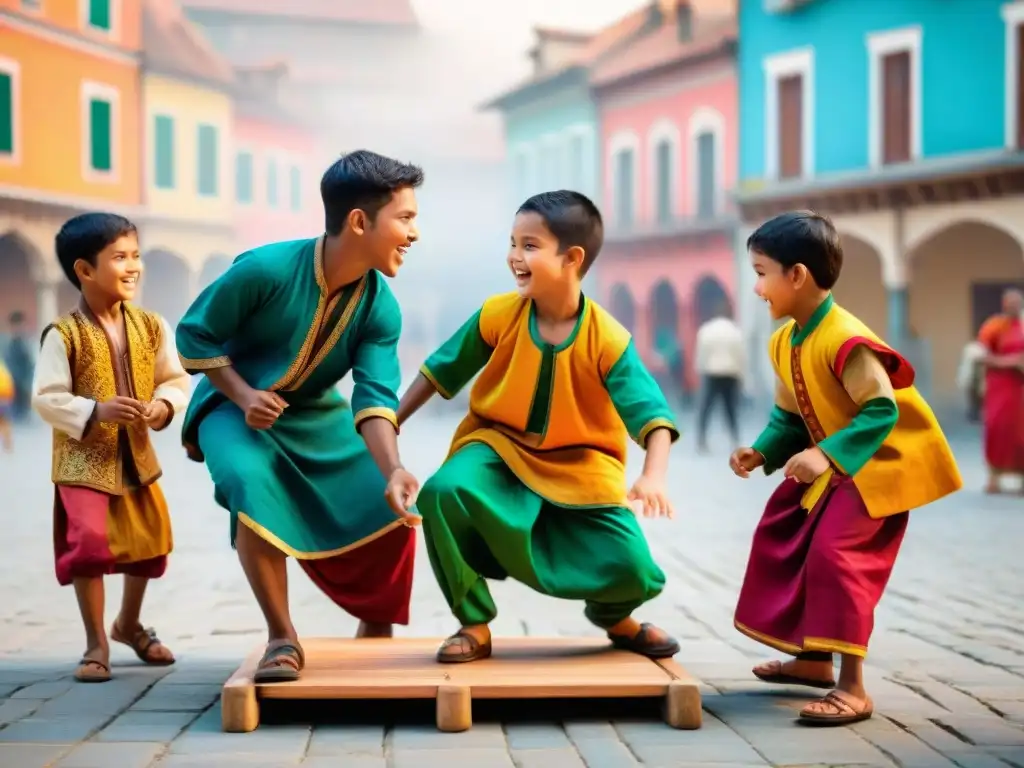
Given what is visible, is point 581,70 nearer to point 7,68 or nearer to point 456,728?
point 7,68

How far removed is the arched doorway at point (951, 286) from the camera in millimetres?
21234

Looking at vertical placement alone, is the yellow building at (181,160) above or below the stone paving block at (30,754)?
above

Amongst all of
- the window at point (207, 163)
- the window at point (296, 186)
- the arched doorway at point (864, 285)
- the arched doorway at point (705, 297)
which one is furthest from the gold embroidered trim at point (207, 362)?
the window at point (296, 186)

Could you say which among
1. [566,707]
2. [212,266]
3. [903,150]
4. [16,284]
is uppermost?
[903,150]

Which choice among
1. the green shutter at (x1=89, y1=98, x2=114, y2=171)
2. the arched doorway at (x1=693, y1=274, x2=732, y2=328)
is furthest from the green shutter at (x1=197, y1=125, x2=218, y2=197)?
the arched doorway at (x1=693, y1=274, x2=732, y2=328)

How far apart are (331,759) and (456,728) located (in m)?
0.43

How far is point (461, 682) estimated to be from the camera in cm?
415

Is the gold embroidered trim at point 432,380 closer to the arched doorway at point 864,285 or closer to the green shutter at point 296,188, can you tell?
the arched doorway at point 864,285

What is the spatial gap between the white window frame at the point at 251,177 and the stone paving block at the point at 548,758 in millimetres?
28738

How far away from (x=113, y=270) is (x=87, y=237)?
139 millimetres

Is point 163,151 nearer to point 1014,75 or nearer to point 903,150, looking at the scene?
point 903,150

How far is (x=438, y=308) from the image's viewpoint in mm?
37312

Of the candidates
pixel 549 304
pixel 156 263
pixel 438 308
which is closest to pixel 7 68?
pixel 156 263

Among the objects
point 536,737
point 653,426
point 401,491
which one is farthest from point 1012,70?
point 536,737
